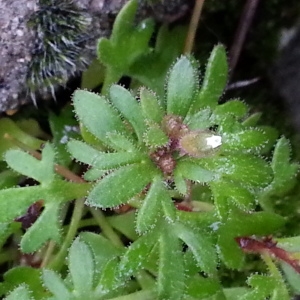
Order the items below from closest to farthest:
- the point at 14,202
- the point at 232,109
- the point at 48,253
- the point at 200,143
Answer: the point at 200,143
the point at 14,202
the point at 232,109
the point at 48,253

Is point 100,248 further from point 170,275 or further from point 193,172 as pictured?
point 193,172

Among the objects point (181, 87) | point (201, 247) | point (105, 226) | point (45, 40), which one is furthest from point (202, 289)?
point (45, 40)

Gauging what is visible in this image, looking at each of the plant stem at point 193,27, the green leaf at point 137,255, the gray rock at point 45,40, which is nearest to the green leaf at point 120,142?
the green leaf at point 137,255

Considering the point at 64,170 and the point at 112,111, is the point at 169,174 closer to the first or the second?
the point at 112,111

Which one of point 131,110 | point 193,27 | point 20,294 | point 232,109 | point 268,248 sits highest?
point 193,27

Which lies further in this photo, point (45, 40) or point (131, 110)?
point (45, 40)

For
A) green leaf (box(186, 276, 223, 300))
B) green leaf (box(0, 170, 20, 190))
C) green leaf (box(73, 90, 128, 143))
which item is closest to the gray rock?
green leaf (box(0, 170, 20, 190))

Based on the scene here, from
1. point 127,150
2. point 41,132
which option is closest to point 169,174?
point 127,150

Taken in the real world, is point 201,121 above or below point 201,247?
above

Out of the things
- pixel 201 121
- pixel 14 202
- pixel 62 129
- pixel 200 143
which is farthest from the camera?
pixel 62 129
